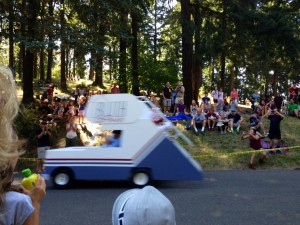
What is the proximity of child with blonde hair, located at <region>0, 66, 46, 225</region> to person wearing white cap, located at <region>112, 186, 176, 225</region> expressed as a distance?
476 millimetres

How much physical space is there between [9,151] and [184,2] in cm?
2142

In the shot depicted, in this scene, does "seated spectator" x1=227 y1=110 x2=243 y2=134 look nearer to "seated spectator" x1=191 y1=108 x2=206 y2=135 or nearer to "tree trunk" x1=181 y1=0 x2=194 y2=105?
"seated spectator" x1=191 y1=108 x2=206 y2=135

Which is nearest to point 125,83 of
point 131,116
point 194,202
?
point 131,116

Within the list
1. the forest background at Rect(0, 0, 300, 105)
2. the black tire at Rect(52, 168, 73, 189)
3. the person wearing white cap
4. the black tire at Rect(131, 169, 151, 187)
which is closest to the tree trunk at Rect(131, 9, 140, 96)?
the forest background at Rect(0, 0, 300, 105)

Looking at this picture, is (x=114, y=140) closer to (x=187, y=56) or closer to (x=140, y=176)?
(x=140, y=176)

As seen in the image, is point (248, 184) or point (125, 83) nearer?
point (248, 184)

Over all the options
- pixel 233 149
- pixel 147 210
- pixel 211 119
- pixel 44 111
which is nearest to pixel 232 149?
pixel 233 149

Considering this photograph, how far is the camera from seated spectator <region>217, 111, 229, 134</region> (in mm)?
17531

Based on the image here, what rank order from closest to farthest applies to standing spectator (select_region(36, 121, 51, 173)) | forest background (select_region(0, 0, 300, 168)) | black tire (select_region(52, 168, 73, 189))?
black tire (select_region(52, 168, 73, 189)) < standing spectator (select_region(36, 121, 51, 173)) < forest background (select_region(0, 0, 300, 168))

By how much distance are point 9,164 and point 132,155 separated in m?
8.51

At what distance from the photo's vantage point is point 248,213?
764 centimetres

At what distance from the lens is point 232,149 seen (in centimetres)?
1566

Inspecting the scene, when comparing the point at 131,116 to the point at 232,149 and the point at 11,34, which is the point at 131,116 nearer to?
the point at 232,149

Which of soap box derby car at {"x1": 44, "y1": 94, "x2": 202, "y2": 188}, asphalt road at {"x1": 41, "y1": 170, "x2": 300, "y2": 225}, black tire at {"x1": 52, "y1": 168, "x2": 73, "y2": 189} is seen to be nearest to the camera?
asphalt road at {"x1": 41, "y1": 170, "x2": 300, "y2": 225}
